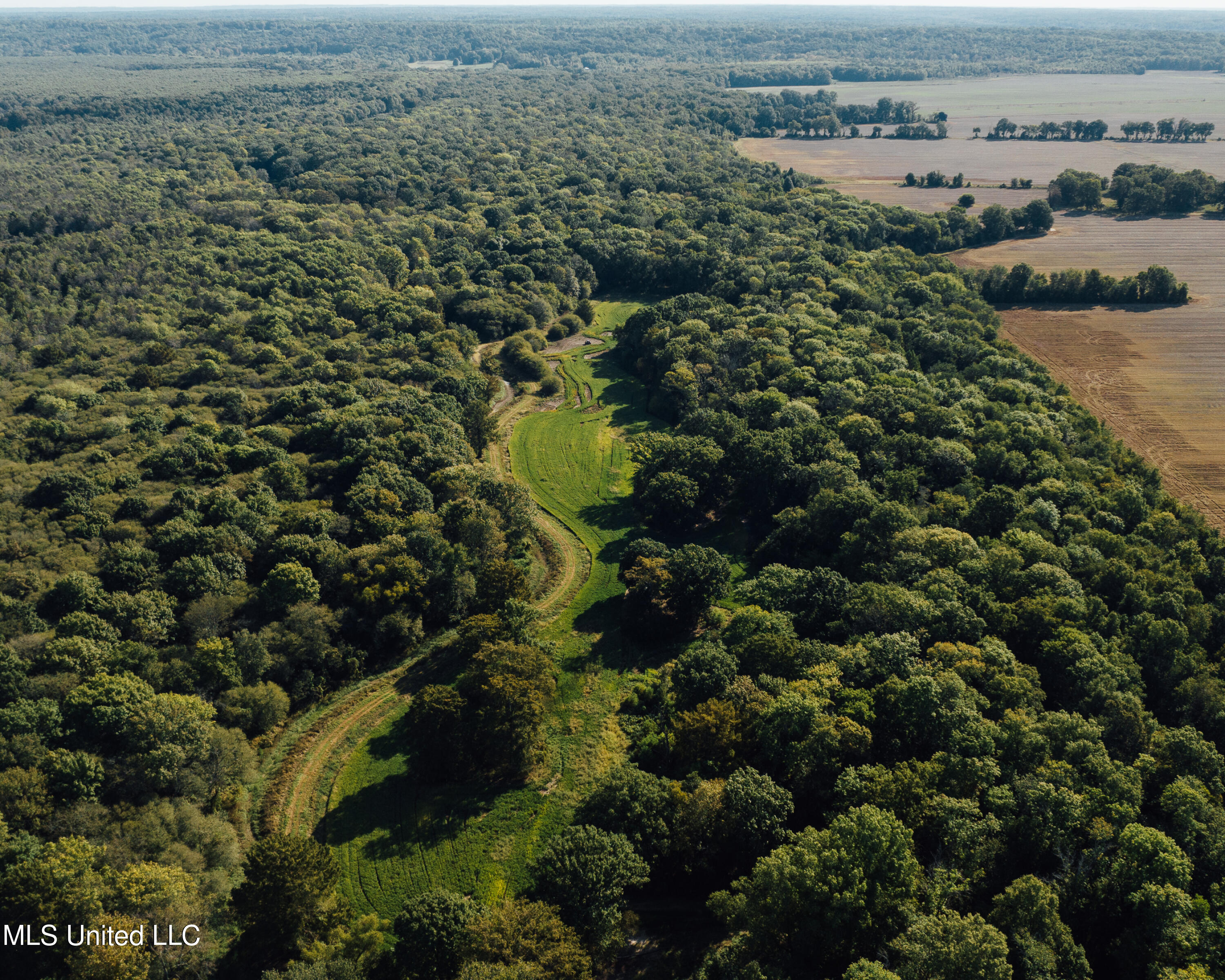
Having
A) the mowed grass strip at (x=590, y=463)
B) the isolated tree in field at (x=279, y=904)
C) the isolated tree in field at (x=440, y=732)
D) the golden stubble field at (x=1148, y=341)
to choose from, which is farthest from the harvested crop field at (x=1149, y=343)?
the isolated tree in field at (x=279, y=904)

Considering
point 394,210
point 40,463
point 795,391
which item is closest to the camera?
point 40,463

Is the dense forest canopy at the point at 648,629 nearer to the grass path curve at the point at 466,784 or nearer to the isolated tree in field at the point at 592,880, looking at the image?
the isolated tree in field at the point at 592,880

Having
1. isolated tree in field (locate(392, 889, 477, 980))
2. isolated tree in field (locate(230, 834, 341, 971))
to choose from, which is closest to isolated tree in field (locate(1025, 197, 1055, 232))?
isolated tree in field (locate(392, 889, 477, 980))

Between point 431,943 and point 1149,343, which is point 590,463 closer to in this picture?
point 431,943

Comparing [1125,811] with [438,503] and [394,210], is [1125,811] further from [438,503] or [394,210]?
[394,210]

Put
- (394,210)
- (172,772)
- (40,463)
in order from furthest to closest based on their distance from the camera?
(394,210), (40,463), (172,772)

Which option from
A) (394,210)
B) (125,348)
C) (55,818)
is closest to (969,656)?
(55,818)

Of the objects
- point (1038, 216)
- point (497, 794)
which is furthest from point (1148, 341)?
point (497, 794)
